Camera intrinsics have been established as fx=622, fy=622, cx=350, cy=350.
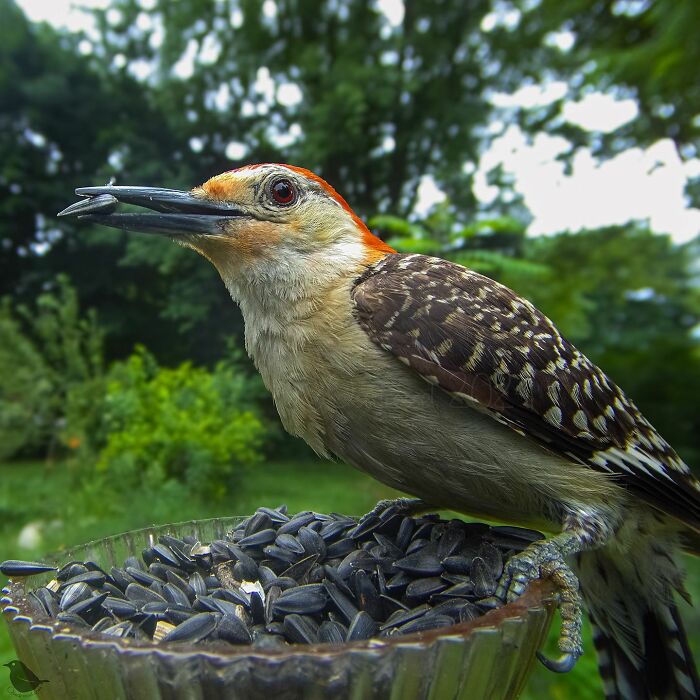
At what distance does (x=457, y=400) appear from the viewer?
1605mm

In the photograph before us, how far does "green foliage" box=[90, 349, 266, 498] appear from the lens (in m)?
5.62

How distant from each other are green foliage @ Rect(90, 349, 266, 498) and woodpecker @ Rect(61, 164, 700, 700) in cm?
359

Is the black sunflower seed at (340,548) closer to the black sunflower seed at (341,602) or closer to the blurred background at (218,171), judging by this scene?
the black sunflower seed at (341,602)

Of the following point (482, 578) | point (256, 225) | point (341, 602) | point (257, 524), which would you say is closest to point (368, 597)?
point (341, 602)

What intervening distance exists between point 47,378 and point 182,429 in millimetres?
1802

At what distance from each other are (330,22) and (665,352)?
262 inches

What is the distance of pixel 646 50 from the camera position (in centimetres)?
421

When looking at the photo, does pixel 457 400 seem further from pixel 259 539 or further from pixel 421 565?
pixel 259 539

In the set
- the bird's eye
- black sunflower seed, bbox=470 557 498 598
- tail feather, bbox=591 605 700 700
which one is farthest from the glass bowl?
the bird's eye

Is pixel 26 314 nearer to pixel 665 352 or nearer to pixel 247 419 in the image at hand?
pixel 247 419

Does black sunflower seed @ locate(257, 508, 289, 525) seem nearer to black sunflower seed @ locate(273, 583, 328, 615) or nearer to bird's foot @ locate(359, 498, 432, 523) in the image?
bird's foot @ locate(359, 498, 432, 523)

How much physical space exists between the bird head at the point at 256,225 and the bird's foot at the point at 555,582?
950 mm

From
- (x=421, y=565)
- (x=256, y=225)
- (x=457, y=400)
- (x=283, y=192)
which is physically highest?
(x=283, y=192)

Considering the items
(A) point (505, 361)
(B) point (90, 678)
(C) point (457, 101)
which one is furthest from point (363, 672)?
(C) point (457, 101)
